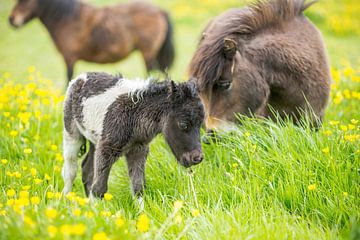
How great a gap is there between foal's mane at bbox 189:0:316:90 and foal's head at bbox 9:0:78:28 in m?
5.11

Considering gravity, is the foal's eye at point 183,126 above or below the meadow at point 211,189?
above

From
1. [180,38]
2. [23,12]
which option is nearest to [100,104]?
[23,12]

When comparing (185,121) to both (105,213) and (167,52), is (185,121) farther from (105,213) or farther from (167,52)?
(167,52)

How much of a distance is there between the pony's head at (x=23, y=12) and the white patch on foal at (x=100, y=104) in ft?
20.0

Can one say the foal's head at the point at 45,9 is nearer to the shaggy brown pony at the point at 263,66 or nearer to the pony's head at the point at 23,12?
the pony's head at the point at 23,12

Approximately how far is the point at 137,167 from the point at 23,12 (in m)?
6.69

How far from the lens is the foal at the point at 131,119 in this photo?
337 centimetres

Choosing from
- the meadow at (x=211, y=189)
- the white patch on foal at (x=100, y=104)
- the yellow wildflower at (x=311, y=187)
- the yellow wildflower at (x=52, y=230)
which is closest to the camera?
the yellow wildflower at (x=52, y=230)

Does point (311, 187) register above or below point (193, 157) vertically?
above

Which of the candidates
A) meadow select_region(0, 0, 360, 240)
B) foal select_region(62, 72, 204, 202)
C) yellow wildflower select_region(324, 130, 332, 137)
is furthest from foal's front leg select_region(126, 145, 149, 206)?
yellow wildflower select_region(324, 130, 332, 137)

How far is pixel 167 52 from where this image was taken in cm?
1016

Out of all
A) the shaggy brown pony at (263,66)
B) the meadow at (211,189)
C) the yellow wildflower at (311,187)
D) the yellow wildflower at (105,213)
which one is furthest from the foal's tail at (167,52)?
the yellow wildflower at (105,213)

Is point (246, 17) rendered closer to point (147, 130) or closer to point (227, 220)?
point (147, 130)

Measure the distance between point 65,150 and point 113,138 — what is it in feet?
2.64
